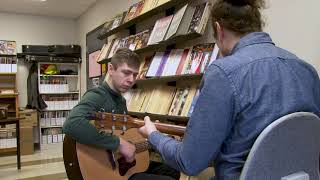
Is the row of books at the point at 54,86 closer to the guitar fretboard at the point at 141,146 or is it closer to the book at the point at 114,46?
the book at the point at 114,46

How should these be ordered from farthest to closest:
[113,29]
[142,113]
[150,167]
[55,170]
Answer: [55,170] → [113,29] → [142,113] → [150,167]

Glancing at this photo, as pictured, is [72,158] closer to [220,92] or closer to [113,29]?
[220,92]

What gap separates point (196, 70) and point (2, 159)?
4420mm

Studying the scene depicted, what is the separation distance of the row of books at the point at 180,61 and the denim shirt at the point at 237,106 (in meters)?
1.38

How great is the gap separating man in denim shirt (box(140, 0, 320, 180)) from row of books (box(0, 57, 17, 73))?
5.95m

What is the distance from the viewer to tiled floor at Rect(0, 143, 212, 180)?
4.24m

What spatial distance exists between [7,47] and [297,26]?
233 inches

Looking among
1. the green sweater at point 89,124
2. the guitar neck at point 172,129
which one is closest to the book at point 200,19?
the green sweater at point 89,124

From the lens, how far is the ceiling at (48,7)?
226 inches

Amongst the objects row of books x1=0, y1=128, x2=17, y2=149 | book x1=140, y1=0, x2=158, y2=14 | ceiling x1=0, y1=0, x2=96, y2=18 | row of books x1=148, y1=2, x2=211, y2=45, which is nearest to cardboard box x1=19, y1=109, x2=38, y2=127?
row of books x1=0, y1=128, x2=17, y2=149

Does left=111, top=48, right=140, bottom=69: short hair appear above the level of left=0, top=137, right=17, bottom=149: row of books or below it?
above

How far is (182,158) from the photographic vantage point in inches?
38.1

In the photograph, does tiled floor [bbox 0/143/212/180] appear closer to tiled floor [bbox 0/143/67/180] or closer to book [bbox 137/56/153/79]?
tiled floor [bbox 0/143/67/180]

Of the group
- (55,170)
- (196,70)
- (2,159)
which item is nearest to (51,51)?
(2,159)
